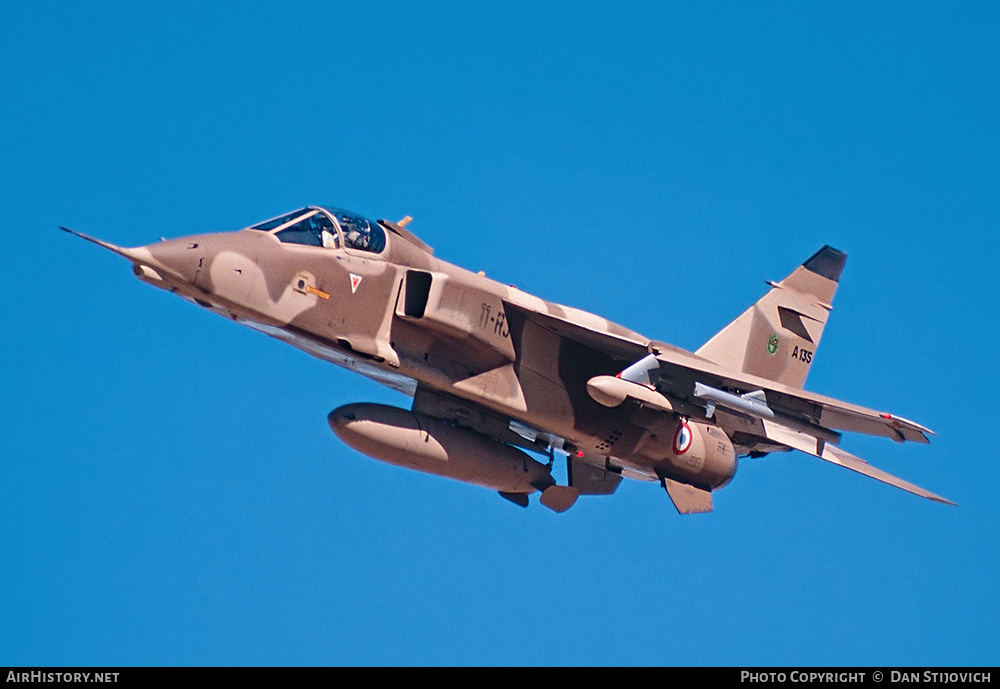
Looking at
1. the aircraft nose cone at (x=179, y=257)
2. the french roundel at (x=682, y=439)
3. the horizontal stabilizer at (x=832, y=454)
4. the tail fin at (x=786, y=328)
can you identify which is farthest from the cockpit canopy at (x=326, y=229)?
the tail fin at (x=786, y=328)

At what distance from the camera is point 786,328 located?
772 inches

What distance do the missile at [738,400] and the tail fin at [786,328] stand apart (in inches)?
128

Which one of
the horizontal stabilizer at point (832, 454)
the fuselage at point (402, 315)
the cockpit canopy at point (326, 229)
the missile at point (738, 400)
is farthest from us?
the horizontal stabilizer at point (832, 454)

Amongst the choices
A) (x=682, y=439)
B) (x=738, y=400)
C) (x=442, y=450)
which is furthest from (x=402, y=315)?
(x=682, y=439)

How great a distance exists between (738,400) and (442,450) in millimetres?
3539

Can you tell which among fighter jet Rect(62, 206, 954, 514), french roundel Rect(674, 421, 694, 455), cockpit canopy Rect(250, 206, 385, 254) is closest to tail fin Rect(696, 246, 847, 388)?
fighter jet Rect(62, 206, 954, 514)

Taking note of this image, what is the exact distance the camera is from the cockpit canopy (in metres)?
14.5

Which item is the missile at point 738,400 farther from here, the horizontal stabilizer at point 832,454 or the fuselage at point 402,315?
the fuselage at point 402,315

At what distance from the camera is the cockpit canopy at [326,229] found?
1453 centimetres
